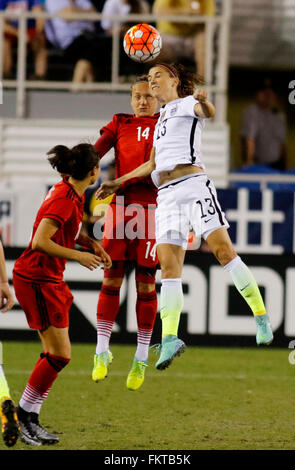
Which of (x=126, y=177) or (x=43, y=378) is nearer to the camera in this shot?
(x=43, y=378)

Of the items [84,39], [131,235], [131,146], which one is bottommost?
[131,235]

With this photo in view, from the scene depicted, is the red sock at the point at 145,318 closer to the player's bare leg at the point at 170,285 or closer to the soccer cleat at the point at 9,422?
the player's bare leg at the point at 170,285

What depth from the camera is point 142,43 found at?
7.38 meters

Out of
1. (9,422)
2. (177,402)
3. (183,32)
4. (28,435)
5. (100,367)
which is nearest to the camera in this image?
(9,422)

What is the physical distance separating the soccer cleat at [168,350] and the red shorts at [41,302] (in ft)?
2.46

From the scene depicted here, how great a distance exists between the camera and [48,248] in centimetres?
652

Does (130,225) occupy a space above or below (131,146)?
below

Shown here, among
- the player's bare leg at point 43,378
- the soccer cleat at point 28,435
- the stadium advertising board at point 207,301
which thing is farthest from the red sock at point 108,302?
the stadium advertising board at point 207,301

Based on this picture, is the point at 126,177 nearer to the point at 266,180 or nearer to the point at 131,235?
the point at 131,235

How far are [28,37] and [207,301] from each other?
210 inches

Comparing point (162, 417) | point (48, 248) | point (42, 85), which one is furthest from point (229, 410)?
point (42, 85)

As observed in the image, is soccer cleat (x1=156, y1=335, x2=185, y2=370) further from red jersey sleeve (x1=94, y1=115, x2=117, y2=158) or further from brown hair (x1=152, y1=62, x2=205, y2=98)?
brown hair (x1=152, y1=62, x2=205, y2=98)

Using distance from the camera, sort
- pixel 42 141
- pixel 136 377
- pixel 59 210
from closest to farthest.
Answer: pixel 59 210 → pixel 136 377 → pixel 42 141

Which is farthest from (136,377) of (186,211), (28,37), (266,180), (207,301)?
(28,37)
